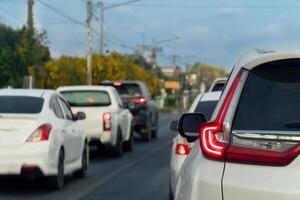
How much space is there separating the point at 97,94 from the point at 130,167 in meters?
3.15

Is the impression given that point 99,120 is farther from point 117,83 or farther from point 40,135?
point 117,83

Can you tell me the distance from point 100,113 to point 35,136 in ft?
22.2

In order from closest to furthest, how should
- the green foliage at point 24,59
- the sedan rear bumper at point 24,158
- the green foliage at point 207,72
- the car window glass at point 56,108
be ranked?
the sedan rear bumper at point 24,158
the car window glass at point 56,108
the green foliage at point 24,59
the green foliage at point 207,72

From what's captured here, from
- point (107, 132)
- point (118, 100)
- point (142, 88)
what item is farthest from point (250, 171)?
point (142, 88)

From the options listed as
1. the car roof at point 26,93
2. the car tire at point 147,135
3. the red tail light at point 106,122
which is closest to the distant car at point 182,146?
the car roof at point 26,93

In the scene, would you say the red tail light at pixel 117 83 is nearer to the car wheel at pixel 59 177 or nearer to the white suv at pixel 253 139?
the car wheel at pixel 59 177

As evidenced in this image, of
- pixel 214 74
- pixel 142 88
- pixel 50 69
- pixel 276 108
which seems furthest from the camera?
pixel 214 74

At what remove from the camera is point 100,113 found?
18406 millimetres

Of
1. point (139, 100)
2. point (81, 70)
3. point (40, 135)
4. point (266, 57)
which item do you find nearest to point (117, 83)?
point (139, 100)

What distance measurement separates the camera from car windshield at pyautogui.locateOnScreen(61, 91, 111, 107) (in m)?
18.9

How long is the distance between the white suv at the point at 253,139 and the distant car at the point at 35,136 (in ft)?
23.8

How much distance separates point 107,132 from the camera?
18312 mm

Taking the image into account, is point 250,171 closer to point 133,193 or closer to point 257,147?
point 257,147

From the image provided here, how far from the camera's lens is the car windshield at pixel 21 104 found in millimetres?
12258
